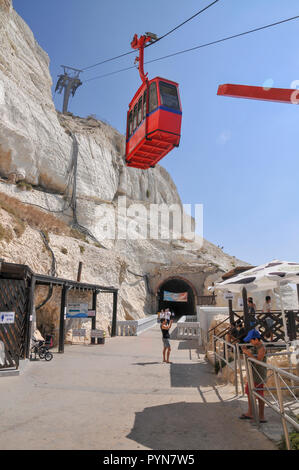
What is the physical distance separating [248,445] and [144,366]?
6.87 metres

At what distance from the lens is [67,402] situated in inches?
243

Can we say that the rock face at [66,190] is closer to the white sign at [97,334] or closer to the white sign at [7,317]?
the white sign at [97,334]

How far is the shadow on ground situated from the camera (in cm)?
414

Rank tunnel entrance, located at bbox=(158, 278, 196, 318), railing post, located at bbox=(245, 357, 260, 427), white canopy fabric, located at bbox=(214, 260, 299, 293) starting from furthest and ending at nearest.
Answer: tunnel entrance, located at bbox=(158, 278, 196, 318) < white canopy fabric, located at bbox=(214, 260, 299, 293) < railing post, located at bbox=(245, 357, 260, 427)

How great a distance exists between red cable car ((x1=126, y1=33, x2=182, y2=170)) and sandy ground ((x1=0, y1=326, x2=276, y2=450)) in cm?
832

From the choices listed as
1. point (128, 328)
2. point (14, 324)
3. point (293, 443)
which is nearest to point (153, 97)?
point (14, 324)

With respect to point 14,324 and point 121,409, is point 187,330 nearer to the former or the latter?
point 14,324

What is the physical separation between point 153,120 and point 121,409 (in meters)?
9.53

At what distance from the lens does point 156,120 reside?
36.4ft

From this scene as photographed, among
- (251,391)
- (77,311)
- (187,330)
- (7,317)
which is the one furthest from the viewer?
(187,330)

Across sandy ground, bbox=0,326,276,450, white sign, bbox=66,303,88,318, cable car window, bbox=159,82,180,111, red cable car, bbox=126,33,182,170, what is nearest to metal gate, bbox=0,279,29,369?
sandy ground, bbox=0,326,276,450

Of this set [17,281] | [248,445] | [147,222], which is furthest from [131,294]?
[248,445]

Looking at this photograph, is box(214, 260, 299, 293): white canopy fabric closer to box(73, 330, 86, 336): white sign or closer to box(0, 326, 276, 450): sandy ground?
box(0, 326, 276, 450): sandy ground

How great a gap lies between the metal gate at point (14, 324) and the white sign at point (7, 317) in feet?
0.48
